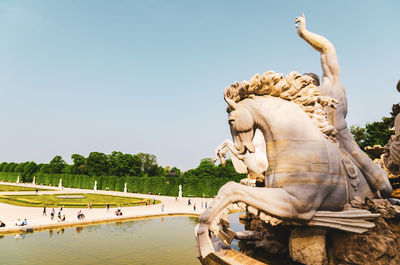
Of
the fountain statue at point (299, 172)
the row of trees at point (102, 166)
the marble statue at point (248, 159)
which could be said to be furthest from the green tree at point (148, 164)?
the fountain statue at point (299, 172)

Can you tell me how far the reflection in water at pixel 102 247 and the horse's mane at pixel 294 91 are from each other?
18.9 feet

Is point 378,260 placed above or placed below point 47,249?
above

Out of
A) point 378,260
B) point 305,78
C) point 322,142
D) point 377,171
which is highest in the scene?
point 305,78

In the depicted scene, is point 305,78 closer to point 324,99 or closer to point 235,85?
point 324,99

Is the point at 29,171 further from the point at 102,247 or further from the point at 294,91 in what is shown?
the point at 294,91

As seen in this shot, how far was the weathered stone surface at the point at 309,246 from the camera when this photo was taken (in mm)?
3609

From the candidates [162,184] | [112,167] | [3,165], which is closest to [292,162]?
[162,184]

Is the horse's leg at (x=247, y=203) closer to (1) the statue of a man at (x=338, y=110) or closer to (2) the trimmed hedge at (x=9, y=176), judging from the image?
(1) the statue of a man at (x=338, y=110)

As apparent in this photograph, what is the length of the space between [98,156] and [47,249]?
6013cm

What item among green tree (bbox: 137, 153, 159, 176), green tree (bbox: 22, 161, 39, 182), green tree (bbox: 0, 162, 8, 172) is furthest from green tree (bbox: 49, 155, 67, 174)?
green tree (bbox: 0, 162, 8, 172)

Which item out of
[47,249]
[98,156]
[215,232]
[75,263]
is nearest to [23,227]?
[47,249]

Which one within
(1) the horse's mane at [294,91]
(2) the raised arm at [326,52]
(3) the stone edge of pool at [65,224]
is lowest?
(3) the stone edge of pool at [65,224]

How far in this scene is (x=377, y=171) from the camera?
435 centimetres

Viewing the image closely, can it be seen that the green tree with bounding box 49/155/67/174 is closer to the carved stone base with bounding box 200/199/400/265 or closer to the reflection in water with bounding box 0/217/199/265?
the reflection in water with bounding box 0/217/199/265
